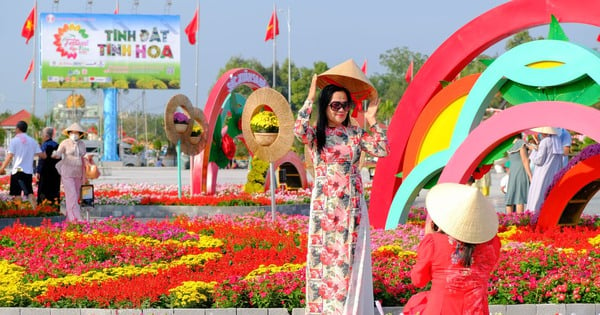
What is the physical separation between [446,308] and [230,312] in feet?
9.51

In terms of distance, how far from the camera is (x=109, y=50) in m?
59.4

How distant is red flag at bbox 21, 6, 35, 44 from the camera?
4912 centimetres

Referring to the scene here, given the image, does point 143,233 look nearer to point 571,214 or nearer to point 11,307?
point 11,307

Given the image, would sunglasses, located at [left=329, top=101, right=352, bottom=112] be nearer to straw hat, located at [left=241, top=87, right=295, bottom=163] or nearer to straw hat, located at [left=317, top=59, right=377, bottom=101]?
straw hat, located at [left=317, top=59, right=377, bottom=101]

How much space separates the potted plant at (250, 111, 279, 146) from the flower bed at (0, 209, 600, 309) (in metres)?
1.55

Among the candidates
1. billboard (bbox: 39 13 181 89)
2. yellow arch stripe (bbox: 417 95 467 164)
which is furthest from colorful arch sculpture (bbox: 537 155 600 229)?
billboard (bbox: 39 13 181 89)

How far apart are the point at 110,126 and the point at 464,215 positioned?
68312 mm

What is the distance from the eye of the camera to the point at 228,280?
344 inches

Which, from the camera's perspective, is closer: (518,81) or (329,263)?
(329,263)

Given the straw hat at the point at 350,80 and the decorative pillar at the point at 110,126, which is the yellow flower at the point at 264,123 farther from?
the decorative pillar at the point at 110,126

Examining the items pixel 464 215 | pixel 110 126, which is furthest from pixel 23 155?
pixel 110 126

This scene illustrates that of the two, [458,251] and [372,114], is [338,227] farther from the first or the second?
[458,251]

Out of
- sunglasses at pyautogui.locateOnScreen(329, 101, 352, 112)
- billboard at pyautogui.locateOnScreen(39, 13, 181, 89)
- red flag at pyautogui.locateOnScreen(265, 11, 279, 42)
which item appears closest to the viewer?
sunglasses at pyautogui.locateOnScreen(329, 101, 352, 112)

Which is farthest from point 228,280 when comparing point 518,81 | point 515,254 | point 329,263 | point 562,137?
point 562,137
